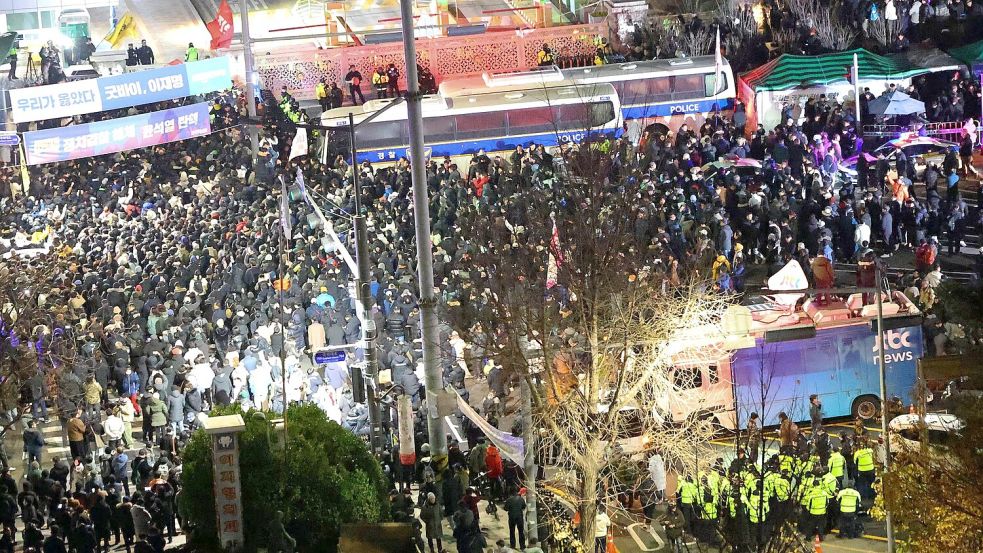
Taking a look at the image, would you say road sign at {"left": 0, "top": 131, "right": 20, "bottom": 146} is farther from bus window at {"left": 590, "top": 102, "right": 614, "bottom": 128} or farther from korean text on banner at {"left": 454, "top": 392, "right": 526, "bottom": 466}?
korean text on banner at {"left": 454, "top": 392, "right": 526, "bottom": 466}

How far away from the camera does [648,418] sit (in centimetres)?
2309

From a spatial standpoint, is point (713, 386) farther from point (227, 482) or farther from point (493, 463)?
point (227, 482)

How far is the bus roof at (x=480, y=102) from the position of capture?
44.9m

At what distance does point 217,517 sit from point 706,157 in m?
21.1

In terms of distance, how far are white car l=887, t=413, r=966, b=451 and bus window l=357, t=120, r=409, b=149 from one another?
23.3 m

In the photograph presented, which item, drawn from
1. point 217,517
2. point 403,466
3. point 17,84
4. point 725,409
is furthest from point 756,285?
point 17,84

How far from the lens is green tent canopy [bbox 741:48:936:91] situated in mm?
45438

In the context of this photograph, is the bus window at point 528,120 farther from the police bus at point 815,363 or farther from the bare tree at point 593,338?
the police bus at point 815,363

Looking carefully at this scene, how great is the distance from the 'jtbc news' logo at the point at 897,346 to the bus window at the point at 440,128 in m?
19.9

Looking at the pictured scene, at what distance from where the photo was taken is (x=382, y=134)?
4462 centimetres

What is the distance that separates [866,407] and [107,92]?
21319 mm

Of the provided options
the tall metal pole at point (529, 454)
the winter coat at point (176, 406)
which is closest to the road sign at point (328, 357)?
the winter coat at point (176, 406)

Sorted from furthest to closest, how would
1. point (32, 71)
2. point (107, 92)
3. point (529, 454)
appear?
point (32, 71), point (107, 92), point (529, 454)

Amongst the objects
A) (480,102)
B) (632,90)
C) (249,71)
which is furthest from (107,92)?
(632,90)
